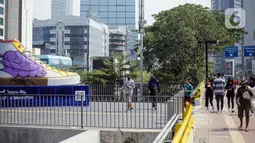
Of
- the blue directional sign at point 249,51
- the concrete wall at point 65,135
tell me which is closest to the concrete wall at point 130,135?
the concrete wall at point 65,135

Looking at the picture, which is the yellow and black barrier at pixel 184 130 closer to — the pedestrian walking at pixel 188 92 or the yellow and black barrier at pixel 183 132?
the yellow and black barrier at pixel 183 132

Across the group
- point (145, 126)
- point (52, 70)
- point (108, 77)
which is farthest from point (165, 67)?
point (145, 126)

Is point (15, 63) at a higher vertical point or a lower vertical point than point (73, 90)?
higher

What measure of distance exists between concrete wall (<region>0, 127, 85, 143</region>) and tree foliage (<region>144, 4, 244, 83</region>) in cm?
2188

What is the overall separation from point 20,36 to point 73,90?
1965 inches

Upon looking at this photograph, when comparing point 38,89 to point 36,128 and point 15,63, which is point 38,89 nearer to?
point 15,63

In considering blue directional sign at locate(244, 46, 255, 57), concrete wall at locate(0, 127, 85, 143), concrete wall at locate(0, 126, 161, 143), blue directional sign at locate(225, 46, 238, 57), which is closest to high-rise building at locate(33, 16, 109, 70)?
blue directional sign at locate(225, 46, 238, 57)

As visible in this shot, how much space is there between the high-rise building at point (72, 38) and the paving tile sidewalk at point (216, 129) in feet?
349

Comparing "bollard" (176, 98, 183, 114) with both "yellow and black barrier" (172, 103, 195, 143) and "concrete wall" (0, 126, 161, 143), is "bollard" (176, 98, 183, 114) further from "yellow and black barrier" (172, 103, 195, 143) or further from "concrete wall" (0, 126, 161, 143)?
"yellow and black barrier" (172, 103, 195, 143)

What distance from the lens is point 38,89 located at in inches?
743

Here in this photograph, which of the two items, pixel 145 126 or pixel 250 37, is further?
pixel 250 37

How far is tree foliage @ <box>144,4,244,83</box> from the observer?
110ft

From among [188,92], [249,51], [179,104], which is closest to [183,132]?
[179,104]

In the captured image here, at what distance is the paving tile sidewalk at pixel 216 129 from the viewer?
9.49 m
